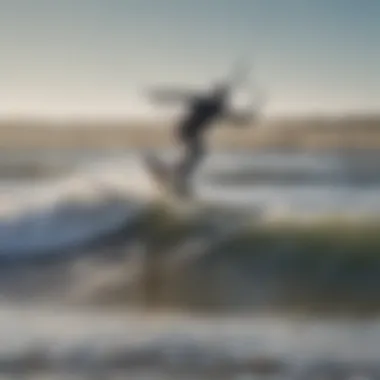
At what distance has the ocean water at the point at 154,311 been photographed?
44.3 inches

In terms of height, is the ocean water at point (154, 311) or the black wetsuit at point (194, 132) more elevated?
the black wetsuit at point (194, 132)

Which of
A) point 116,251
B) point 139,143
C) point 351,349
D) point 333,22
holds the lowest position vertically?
point 351,349

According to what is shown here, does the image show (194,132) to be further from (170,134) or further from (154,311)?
(154,311)

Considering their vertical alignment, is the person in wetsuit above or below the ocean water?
above

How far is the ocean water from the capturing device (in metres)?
1.12

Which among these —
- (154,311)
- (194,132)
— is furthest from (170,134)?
(154,311)

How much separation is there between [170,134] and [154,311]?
9.6 inches

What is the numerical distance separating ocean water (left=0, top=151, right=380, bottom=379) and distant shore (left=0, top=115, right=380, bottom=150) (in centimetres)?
2

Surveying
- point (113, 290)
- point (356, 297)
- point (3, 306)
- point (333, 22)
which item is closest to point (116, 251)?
point (113, 290)

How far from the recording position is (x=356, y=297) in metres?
1.14

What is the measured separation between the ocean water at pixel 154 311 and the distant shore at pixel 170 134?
17 millimetres

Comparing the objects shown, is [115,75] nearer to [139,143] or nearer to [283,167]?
[139,143]

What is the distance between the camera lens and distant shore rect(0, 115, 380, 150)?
1149 millimetres

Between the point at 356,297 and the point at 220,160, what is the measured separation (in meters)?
0.26
